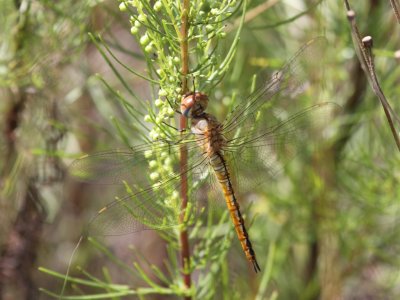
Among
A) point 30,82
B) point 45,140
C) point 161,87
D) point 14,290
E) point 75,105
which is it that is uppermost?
point 75,105

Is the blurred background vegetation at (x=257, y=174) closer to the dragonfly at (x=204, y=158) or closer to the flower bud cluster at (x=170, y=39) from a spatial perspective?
the dragonfly at (x=204, y=158)

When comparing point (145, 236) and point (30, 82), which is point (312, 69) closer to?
point (30, 82)

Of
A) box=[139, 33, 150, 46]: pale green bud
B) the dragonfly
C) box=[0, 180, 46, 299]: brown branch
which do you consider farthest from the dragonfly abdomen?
box=[0, 180, 46, 299]: brown branch

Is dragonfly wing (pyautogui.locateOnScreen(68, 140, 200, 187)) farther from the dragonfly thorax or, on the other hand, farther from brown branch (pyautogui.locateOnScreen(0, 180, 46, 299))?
brown branch (pyautogui.locateOnScreen(0, 180, 46, 299))

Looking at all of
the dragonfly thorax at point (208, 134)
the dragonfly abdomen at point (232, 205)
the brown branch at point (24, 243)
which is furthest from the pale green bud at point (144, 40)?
the brown branch at point (24, 243)

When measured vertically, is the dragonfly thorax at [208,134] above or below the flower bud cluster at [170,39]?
below

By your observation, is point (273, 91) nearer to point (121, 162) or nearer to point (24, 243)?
point (121, 162)

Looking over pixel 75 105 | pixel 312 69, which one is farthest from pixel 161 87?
pixel 75 105

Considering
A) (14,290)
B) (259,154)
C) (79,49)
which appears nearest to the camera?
(259,154)
